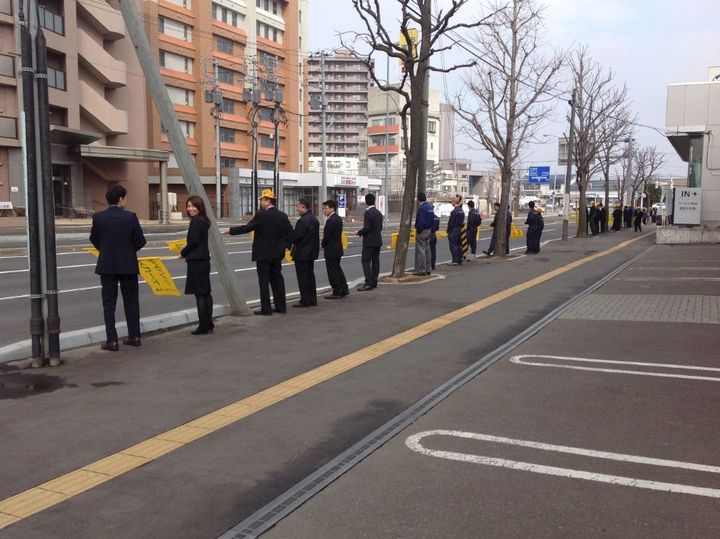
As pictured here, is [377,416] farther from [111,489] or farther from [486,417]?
[111,489]

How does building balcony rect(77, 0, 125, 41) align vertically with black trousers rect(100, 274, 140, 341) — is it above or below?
above

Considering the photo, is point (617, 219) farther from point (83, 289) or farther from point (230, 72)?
point (230, 72)

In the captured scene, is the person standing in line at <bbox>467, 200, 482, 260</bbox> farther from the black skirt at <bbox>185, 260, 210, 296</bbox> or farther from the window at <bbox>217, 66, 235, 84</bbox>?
the window at <bbox>217, 66, 235, 84</bbox>

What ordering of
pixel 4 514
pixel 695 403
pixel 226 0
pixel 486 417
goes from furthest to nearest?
1. pixel 226 0
2. pixel 695 403
3. pixel 486 417
4. pixel 4 514

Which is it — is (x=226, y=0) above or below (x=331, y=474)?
above

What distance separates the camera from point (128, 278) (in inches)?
304

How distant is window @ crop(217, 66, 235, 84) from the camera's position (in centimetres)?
6347

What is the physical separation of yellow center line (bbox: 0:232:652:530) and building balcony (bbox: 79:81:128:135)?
40.0 m

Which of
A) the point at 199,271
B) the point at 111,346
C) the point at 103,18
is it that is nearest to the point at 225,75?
the point at 103,18

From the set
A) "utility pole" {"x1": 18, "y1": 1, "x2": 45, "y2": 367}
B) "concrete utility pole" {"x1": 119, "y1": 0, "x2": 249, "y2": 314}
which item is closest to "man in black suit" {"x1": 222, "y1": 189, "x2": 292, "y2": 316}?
"concrete utility pole" {"x1": 119, "y1": 0, "x2": 249, "y2": 314}

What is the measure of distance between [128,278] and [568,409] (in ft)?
16.3

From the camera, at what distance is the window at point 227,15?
62.4 meters

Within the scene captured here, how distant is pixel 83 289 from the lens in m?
13.0

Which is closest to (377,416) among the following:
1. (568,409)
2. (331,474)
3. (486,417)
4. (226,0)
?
(486,417)
